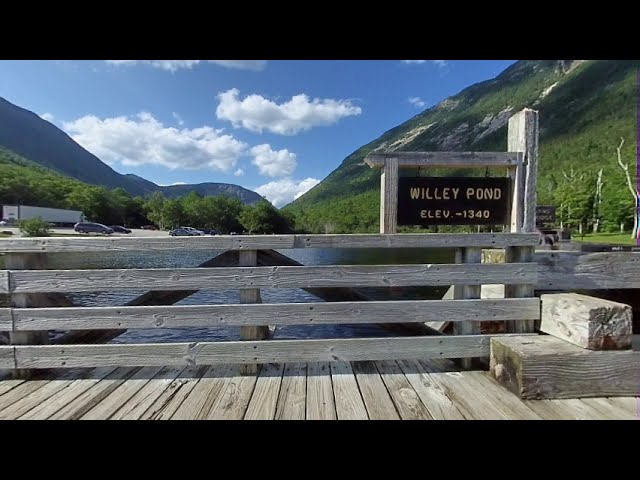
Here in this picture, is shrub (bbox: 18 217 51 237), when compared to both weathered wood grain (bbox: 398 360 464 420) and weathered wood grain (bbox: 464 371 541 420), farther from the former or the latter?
weathered wood grain (bbox: 464 371 541 420)

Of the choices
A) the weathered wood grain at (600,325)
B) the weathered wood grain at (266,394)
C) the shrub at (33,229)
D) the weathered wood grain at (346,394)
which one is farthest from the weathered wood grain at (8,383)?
the shrub at (33,229)

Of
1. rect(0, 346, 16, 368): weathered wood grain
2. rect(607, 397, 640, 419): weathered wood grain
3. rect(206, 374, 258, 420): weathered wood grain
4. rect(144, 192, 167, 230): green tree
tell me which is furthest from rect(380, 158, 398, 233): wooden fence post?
rect(144, 192, 167, 230): green tree

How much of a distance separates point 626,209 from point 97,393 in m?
58.7

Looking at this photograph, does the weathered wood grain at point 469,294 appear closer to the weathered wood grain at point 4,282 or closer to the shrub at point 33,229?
the weathered wood grain at point 4,282

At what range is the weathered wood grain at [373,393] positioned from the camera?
2156 mm

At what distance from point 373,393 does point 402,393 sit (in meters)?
0.23

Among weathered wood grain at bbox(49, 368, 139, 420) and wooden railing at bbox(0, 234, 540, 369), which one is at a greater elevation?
wooden railing at bbox(0, 234, 540, 369)

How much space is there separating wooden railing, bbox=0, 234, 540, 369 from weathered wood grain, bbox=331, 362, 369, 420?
0.18 meters

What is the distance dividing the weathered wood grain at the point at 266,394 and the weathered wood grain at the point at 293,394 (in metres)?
0.04

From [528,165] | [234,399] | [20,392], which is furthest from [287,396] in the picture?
[528,165]

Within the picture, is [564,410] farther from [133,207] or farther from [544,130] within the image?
[133,207]

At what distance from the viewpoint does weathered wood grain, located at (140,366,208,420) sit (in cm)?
216

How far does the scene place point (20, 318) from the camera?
101 inches

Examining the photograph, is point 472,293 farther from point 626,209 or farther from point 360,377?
point 626,209
